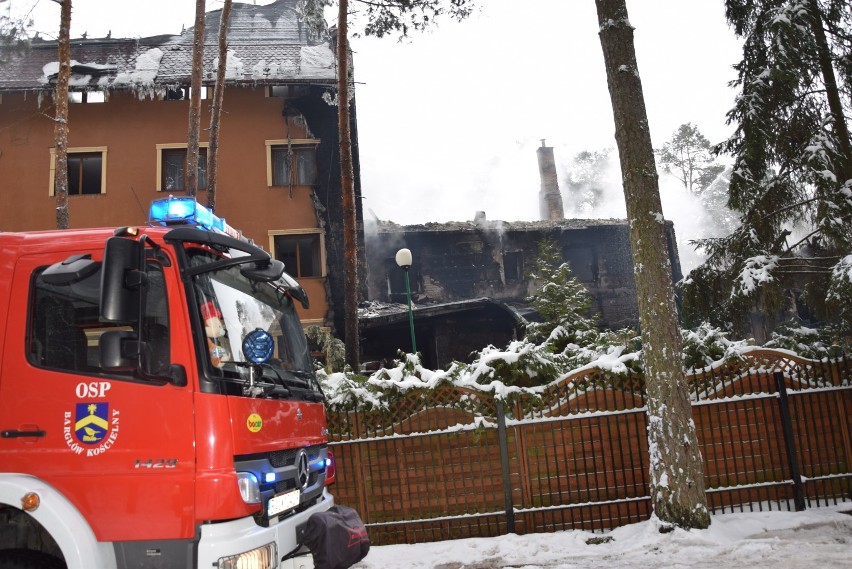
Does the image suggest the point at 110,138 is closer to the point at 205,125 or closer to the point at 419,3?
the point at 205,125

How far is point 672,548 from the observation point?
591cm

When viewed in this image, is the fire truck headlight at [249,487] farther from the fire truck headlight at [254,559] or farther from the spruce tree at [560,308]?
the spruce tree at [560,308]

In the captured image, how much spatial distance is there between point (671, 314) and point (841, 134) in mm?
6697

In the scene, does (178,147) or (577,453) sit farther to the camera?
(178,147)

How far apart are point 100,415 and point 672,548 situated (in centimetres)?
532

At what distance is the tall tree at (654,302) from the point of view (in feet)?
20.8

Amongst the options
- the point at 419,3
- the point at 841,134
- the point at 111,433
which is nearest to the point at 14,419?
the point at 111,433

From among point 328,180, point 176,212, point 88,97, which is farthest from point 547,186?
point 176,212

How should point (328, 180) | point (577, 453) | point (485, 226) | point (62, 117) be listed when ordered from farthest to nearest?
point (485, 226) → point (328, 180) → point (62, 117) → point (577, 453)

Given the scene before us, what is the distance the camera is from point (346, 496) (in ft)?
24.0

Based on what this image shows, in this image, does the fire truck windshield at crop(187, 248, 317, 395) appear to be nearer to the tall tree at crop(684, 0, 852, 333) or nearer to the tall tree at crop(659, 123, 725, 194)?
the tall tree at crop(684, 0, 852, 333)

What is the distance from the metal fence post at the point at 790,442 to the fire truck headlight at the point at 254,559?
20.9ft

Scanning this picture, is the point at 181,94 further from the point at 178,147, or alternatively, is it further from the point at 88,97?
the point at 88,97

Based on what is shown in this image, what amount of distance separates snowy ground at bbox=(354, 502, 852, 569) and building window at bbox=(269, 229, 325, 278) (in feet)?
45.6
